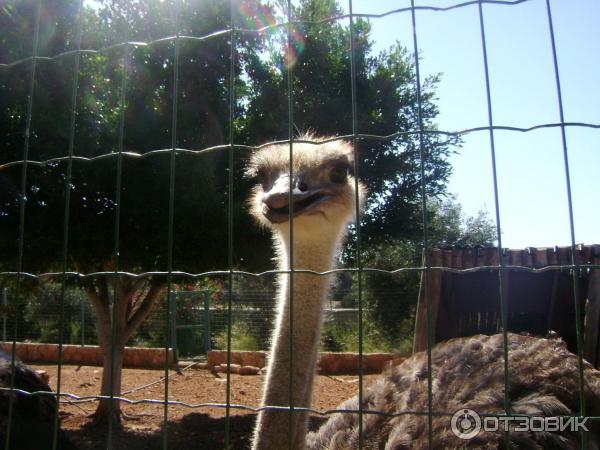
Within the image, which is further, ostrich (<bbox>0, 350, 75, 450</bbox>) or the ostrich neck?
ostrich (<bbox>0, 350, 75, 450</bbox>)

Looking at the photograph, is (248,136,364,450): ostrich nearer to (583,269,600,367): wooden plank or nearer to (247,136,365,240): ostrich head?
(247,136,365,240): ostrich head

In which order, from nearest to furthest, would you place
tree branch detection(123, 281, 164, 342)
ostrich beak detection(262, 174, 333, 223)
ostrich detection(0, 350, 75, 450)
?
ostrich beak detection(262, 174, 333, 223) < ostrich detection(0, 350, 75, 450) < tree branch detection(123, 281, 164, 342)

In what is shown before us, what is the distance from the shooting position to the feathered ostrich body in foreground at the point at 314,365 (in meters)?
2.39

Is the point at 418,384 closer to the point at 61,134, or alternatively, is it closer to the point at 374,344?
the point at 61,134

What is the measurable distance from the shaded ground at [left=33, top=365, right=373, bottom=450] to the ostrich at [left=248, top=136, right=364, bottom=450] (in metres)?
2.60

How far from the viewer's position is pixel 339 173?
9.20ft

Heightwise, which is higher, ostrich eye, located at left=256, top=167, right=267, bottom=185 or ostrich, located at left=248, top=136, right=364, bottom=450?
ostrich eye, located at left=256, top=167, right=267, bottom=185

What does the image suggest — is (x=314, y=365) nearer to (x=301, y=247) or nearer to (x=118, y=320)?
(x=301, y=247)

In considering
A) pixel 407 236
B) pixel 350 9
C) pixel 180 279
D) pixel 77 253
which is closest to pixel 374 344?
pixel 407 236

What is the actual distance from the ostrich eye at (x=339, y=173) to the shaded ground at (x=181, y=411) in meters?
2.78

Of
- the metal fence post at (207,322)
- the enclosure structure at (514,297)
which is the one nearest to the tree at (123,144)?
the enclosure structure at (514,297)

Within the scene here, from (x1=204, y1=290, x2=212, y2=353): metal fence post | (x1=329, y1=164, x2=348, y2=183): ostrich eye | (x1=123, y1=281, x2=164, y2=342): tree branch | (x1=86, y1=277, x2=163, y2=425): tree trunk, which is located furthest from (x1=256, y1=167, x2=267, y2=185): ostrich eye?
(x1=204, y1=290, x2=212, y2=353): metal fence post

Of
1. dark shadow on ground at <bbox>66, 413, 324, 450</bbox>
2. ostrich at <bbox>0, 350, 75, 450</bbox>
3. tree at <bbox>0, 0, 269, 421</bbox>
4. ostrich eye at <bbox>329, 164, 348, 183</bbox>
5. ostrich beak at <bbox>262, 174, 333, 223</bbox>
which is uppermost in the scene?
tree at <bbox>0, 0, 269, 421</bbox>

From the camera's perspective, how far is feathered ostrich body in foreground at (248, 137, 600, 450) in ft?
7.84
